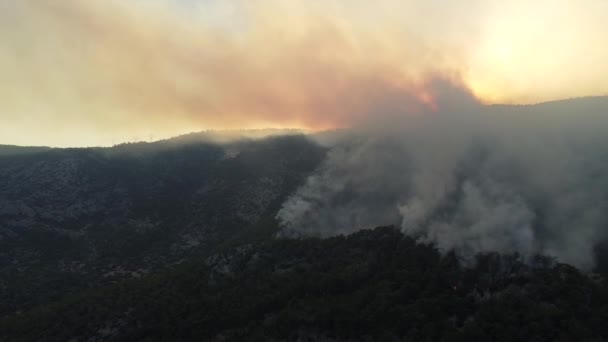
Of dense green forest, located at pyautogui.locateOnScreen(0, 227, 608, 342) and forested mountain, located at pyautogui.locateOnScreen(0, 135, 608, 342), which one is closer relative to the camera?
dense green forest, located at pyautogui.locateOnScreen(0, 227, 608, 342)

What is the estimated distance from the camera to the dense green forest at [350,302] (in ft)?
452

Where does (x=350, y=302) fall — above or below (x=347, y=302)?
above

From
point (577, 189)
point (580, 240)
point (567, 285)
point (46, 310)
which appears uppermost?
point (577, 189)

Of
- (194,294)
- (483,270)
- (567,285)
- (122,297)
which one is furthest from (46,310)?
(567,285)

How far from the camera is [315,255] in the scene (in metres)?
194

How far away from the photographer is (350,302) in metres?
162

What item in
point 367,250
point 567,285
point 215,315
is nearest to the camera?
point 567,285

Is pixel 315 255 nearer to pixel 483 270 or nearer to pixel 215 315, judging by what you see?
pixel 215 315

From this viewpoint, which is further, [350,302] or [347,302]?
[347,302]

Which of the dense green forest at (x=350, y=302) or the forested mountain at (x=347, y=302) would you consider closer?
the dense green forest at (x=350, y=302)

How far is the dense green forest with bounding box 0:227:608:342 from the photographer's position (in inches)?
5418

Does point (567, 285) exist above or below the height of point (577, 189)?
below

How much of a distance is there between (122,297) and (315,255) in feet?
210

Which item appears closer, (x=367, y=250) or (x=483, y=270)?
(x=483, y=270)
